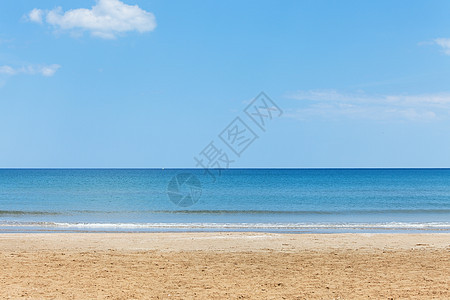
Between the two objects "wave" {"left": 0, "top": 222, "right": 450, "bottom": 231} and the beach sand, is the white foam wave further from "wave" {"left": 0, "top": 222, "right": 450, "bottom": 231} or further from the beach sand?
the beach sand

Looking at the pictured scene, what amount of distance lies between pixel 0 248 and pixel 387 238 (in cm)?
1174

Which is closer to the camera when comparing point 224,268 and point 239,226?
point 224,268

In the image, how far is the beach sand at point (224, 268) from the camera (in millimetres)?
8375

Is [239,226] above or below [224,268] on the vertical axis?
above

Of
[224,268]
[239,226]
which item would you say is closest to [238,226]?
[239,226]

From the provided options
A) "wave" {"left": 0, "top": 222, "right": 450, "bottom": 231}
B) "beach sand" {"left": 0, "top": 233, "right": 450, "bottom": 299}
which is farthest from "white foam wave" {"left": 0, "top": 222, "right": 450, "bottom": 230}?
"beach sand" {"left": 0, "top": 233, "right": 450, "bottom": 299}

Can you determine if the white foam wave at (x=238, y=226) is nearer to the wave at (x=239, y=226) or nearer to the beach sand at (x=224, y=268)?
the wave at (x=239, y=226)

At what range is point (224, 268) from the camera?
1052 cm

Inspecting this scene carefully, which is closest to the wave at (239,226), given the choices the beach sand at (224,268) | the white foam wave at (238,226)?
the white foam wave at (238,226)

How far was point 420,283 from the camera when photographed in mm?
8992

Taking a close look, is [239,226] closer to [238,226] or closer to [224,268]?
[238,226]

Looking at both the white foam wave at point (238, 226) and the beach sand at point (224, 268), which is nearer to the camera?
the beach sand at point (224, 268)

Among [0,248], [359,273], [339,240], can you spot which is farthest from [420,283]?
[0,248]

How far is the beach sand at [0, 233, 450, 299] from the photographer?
8375 millimetres
